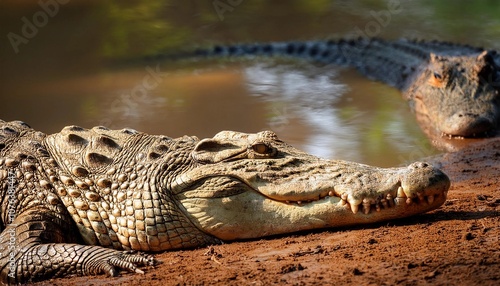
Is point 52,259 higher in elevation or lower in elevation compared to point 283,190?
lower

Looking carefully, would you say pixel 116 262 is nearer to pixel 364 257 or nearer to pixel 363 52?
pixel 364 257

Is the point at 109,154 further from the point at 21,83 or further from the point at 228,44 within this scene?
the point at 228,44

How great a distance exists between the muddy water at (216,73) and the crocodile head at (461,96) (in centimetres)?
30

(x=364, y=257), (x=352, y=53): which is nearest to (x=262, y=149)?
(x=364, y=257)

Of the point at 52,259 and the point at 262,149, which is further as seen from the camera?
the point at 262,149

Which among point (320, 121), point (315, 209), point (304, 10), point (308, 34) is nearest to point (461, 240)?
point (315, 209)

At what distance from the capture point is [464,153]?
6.99 metres

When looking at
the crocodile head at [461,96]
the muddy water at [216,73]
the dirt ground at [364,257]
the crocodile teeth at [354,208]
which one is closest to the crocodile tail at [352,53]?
the muddy water at [216,73]

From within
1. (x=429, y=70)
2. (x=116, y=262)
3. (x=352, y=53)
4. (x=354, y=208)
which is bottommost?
(x=116, y=262)

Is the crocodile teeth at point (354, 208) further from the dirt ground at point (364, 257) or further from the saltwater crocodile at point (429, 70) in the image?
the saltwater crocodile at point (429, 70)

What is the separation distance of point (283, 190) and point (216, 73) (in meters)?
6.21

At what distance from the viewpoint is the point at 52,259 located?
13.8ft

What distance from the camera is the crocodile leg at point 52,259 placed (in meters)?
4.15

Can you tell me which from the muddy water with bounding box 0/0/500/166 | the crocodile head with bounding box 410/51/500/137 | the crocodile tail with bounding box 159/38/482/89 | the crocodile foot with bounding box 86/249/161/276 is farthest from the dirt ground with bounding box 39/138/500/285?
the crocodile tail with bounding box 159/38/482/89
